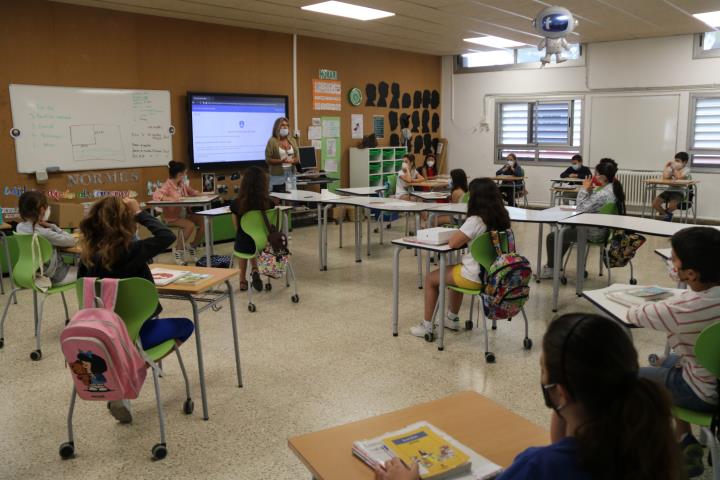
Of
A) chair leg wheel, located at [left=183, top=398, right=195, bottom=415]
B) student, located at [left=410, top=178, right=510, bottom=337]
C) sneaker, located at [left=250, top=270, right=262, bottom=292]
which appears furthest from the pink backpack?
sneaker, located at [left=250, top=270, right=262, bottom=292]

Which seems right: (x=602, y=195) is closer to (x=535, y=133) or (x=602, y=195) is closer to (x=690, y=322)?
(x=690, y=322)

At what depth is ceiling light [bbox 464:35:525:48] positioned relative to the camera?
9.74m

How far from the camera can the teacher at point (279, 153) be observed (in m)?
8.19

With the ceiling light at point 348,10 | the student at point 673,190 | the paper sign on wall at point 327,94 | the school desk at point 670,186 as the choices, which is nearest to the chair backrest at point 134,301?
the ceiling light at point 348,10

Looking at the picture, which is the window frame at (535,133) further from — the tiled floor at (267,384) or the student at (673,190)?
the tiled floor at (267,384)

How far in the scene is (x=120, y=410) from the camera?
123 inches

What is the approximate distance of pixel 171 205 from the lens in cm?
660

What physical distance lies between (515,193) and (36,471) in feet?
29.0

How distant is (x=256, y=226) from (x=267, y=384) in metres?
→ 1.81

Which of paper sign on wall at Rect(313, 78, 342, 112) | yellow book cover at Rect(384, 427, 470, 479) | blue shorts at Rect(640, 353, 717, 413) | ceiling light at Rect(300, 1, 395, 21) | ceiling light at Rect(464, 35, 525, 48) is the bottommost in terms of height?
blue shorts at Rect(640, 353, 717, 413)

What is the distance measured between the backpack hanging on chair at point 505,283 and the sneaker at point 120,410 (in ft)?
7.11

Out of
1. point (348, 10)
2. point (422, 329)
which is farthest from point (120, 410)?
point (348, 10)

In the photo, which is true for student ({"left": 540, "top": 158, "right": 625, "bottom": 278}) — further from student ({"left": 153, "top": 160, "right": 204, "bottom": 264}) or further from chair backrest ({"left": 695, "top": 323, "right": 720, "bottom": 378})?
student ({"left": 153, "top": 160, "right": 204, "bottom": 264})

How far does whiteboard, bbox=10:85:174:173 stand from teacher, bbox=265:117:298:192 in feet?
4.25
